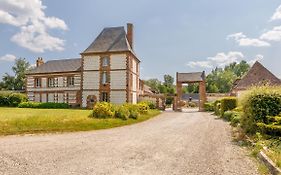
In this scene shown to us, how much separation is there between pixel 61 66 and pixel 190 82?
69.3ft

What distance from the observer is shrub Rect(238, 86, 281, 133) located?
11117 millimetres

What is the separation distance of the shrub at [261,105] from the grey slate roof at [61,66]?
30826 mm

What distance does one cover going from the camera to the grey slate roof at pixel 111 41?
35.2 meters

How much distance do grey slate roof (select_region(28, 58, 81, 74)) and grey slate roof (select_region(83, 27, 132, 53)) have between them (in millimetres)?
4725

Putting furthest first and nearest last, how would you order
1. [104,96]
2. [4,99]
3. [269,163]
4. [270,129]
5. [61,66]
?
[61,66] → [4,99] → [104,96] → [270,129] → [269,163]

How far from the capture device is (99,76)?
35.8 metres

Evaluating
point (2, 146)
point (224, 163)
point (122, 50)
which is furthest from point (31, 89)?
point (224, 163)

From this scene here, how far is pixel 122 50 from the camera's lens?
34406 mm

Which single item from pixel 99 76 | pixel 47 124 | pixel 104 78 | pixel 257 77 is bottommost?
pixel 47 124

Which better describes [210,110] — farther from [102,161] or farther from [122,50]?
[102,161]

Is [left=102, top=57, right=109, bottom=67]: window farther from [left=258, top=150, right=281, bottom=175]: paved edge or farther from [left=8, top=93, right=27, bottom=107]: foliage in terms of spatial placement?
[left=258, top=150, right=281, bottom=175]: paved edge

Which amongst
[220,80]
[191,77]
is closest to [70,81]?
[191,77]

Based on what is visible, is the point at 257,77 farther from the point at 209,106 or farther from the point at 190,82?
the point at 190,82

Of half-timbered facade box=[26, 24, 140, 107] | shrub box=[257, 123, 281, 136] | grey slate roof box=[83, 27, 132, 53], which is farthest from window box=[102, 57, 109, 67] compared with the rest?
shrub box=[257, 123, 281, 136]
